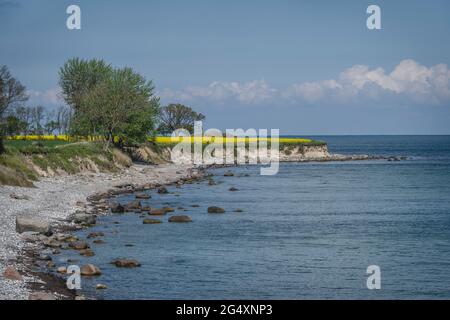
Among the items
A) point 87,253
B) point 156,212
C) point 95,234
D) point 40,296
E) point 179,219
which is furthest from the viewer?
point 156,212

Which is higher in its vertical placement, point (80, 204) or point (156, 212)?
point (80, 204)

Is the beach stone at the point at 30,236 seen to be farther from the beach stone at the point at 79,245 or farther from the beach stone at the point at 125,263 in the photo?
the beach stone at the point at 125,263

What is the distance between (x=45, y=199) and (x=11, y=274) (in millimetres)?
22472

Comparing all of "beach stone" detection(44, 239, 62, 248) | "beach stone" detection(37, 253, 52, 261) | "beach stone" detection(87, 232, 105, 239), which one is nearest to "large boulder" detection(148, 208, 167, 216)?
"beach stone" detection(87, 232, 105, 239)

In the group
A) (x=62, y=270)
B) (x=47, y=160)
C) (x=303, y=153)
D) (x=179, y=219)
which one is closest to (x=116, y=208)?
(x=179, y=219)

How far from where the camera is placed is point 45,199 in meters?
45.2

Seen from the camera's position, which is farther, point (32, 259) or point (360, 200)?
point (360, 200)

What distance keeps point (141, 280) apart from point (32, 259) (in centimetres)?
479

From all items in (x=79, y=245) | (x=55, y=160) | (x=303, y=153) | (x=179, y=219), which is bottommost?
(x=179, y=219)

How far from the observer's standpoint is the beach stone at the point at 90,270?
26.1 metres

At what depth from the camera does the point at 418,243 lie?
3603cm

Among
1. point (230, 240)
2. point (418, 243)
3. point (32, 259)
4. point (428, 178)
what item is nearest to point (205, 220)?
point (230, 240)

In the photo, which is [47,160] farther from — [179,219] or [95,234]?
[95,234]

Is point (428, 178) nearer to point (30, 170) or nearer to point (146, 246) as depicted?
point (30, 170)
